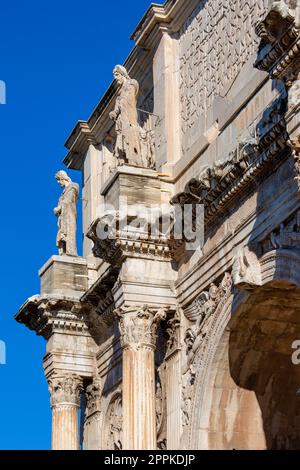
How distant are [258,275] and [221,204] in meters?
1.50

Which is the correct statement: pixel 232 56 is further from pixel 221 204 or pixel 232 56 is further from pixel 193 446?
pixel 193 446

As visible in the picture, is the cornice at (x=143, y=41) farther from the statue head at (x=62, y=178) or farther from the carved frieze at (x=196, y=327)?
the carved frieze at (x=196, y=327)

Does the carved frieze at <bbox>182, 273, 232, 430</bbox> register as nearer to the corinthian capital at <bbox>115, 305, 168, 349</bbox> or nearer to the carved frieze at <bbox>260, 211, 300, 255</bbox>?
the corinthian capital at <bbox>115, 305, 168, 349</bbox>

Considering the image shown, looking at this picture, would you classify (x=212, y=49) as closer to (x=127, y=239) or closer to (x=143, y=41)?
(x=143, y=41)

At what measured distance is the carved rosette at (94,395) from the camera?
20844 mm

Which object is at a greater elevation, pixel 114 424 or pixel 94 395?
pixel 94 395

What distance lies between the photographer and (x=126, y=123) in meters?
18.4

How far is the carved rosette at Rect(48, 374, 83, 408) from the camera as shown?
67.3 ft

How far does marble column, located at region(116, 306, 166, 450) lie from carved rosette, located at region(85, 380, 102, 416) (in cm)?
366

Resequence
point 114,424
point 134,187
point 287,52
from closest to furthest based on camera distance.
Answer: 1. point 287,52
2. point 134,187
3. point 114,424

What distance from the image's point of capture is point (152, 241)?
1750 centimetres

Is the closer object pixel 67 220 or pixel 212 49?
pixel 212 49

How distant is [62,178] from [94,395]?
3845mm

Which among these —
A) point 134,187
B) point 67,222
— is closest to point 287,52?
point 134,187
